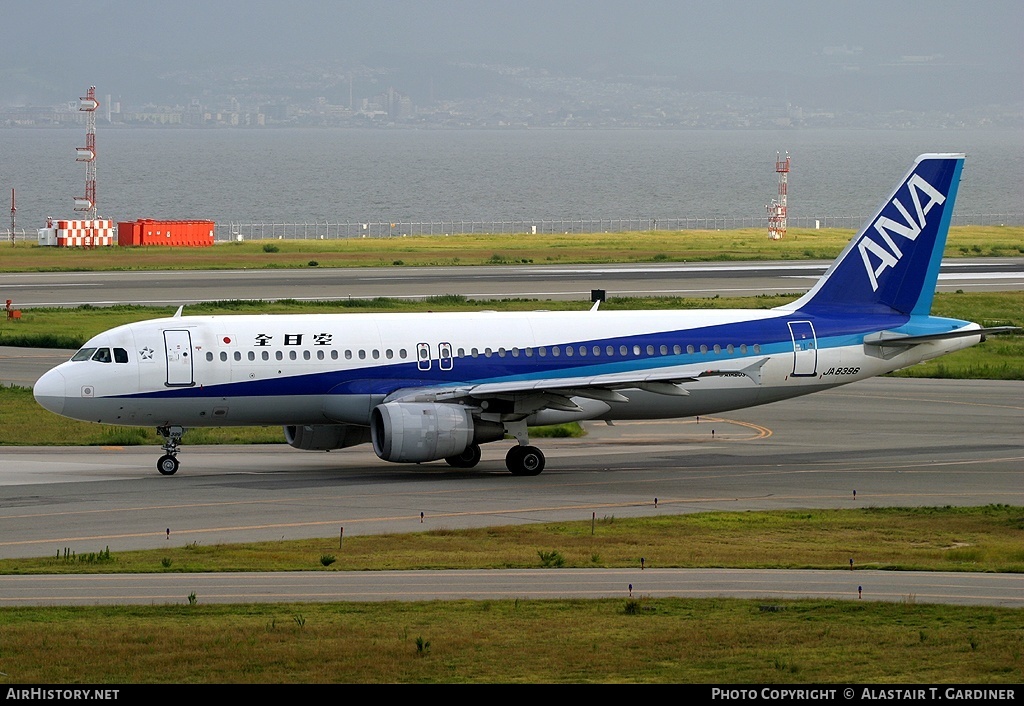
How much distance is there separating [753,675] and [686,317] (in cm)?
2785

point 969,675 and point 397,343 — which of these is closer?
point 969,675

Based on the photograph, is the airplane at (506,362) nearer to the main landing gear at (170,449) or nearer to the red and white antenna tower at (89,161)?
→ the main landing gear at (170,449)

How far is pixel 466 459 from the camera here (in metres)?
46.8

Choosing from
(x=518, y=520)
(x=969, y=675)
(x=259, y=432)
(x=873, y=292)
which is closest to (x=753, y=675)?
(x=969, y=675)

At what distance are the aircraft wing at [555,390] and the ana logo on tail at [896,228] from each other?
748 centimetres

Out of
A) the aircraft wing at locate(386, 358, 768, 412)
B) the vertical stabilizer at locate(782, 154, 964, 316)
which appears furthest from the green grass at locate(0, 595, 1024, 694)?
the vertical stabilizer at locate(782, 154, 964, 316)

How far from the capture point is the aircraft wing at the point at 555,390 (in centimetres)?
4406

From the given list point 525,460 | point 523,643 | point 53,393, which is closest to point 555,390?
point 525,460

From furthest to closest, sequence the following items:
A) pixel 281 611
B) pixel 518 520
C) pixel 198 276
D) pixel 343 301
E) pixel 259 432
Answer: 1. pixel 198 276
2. pixel 343 301
3. pixel 259 432
4. pixel 518 520
5. pixel 281 611

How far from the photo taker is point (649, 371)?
47.1 meters

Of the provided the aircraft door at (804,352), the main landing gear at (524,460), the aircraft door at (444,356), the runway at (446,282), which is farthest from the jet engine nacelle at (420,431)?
the runway at (446,282)

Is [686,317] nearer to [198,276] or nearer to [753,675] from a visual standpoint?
[753,675]

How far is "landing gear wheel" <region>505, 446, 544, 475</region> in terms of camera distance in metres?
44.9

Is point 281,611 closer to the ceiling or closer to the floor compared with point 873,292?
closer to the floor
